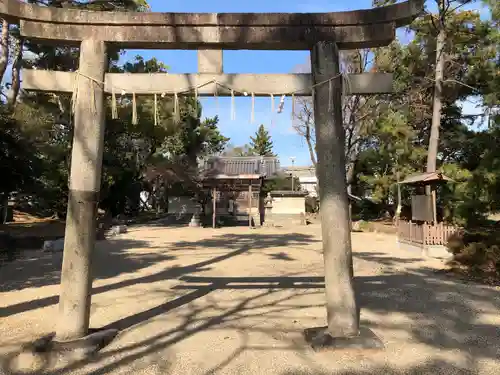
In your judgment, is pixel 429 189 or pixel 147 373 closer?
pixel 147 373

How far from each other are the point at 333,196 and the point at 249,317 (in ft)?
6.93

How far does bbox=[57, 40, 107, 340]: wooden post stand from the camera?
3875 millimetres

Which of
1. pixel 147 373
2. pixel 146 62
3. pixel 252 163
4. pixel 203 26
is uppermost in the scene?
pixel 146 62

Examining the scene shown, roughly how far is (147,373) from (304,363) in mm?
1429

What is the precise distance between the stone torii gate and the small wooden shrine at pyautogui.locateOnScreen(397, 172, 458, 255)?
8.34 m

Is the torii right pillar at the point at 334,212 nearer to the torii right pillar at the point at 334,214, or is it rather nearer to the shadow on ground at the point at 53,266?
the torii right pillar at the point at 334,214

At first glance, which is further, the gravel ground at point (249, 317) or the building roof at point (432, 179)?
the building roof at point (432, 179)

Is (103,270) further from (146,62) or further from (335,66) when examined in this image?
(146,62)

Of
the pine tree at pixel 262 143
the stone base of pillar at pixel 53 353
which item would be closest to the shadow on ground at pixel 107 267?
the stone base of pillar at pixel 53 353

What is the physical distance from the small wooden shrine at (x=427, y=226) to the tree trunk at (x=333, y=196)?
828cm

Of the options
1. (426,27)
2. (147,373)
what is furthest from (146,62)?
(147,373)

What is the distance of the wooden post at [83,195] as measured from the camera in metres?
3.88

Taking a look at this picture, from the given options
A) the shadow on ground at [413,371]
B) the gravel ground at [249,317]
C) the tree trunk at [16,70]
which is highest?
the tree trunk at [16,70]

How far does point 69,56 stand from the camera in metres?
16.2
